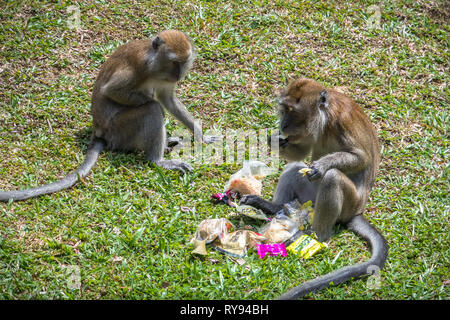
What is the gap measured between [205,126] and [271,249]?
2.94m

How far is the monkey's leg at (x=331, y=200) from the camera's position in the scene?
5.73 metres

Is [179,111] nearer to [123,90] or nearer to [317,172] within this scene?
[123,90]

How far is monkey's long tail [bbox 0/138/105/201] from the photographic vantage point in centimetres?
598

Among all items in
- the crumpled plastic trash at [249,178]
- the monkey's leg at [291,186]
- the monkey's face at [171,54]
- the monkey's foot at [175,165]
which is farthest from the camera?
the monkey's foot at [175,165]

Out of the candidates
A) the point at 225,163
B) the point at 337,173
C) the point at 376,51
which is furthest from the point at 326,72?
the point at 337,173

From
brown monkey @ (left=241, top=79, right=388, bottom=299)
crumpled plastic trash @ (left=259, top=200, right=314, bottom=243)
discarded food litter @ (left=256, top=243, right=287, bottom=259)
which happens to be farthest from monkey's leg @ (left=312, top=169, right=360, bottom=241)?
discarded food litter @ (left=256, top=243, right=287, bottom=259)

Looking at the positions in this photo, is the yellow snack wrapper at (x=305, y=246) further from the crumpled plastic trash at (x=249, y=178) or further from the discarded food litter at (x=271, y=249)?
the crumpled plastic trash at (x=249, y=178)

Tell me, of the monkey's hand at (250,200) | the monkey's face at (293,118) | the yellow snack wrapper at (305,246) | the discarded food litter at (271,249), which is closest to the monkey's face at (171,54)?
the monkey's face at (293,118)

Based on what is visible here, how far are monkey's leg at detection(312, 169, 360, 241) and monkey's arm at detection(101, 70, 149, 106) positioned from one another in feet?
9.49

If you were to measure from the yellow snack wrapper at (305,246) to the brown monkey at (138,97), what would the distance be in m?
2.03

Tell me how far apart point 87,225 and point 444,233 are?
171 inches

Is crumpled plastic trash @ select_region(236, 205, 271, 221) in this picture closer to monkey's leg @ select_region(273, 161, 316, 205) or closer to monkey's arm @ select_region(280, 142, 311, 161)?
monkey's leg @ select_region(273, 161, 316, 205)

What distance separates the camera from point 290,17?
10070 millimetres

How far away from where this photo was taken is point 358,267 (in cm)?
536
